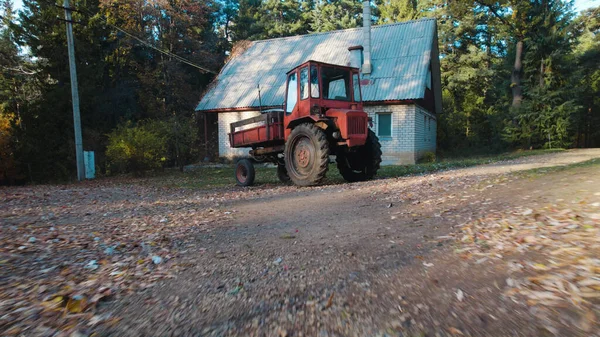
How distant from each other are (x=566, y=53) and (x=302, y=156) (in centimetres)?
2179

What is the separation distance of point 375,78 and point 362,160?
10.6 meters

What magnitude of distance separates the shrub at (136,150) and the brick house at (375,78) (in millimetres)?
5131

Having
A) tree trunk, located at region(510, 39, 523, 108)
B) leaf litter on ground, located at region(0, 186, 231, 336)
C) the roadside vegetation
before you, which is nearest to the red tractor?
leaf litter on ground, located at region(0, 186, 231, 336)

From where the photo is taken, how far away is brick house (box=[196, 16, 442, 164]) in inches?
722

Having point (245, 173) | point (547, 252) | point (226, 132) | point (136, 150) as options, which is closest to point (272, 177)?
point (245, 173)

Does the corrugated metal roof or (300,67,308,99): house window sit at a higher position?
the corrugated metal roof

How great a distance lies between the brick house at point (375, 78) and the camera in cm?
1834

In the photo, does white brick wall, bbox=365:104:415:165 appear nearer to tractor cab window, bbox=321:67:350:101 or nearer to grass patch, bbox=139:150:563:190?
grass patch, bbox=139:150:563:190

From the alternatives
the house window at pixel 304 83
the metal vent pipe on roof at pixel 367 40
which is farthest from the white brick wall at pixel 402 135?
the house window at pixel 304 83

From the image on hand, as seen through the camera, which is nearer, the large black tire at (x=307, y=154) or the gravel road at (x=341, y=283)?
the gravel road at (x=341, y=283)

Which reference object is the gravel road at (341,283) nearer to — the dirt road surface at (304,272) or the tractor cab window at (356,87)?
the dirt road surface at (304,272)

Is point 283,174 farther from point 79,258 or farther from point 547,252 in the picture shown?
point 547,252

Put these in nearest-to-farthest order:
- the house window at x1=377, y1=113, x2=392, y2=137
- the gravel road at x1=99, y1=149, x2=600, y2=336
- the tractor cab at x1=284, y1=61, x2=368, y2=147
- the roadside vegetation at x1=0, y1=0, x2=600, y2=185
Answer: the gravel road at x1=99, y1=149, x2=600, y2=336
the tractor cab at x1=284, y1=61, x2=368, y2=147
the house window at x1=377, y1=113, x2=392, y2=137
the roadside vegetation at x1=0, y1=0, x2=600, y2=185

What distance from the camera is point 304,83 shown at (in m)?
8.99
